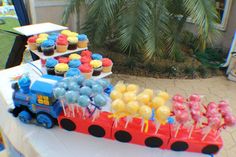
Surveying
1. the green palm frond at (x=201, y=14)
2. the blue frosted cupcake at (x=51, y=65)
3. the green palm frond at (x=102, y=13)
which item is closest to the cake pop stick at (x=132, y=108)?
the blue frosted cupcake at (x=51, y=65)

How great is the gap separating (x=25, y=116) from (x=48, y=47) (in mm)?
405

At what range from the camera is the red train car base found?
77cm

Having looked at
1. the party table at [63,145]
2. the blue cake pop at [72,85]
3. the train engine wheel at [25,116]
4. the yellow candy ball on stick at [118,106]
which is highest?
the blue cake pop at [72,85]

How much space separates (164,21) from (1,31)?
1.80 m

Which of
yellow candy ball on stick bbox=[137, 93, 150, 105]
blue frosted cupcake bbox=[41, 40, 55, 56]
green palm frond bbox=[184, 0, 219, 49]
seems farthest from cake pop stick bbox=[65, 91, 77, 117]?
green palm frond bbox=[184, 0, 219, 49]

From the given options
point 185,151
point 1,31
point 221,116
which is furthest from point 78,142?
point 1,31

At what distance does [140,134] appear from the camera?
2.60 feet

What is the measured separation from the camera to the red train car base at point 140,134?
767mm

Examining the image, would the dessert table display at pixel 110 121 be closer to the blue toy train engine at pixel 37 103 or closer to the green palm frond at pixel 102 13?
the blue toy train engine at pixel 37 103

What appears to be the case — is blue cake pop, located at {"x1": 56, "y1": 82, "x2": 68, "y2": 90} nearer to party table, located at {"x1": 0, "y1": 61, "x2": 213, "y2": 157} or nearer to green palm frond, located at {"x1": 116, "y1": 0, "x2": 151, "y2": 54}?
party table, located at {"x1": 0, "y1": 61, "x2": 213, "y2": 157}

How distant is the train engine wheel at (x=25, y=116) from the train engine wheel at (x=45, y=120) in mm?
45

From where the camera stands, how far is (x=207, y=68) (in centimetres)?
311

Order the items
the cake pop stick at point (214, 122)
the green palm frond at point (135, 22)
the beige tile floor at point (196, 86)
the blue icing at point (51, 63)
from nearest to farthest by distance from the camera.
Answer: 1. the cake pop stick at point (214, 122)
2. the blue icing at point (51, 63)
3. the green palm frond at point (135, 22)
4. the beige tile floor at point (196, 86)

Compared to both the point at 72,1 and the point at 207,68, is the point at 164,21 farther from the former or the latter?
the point at 207,68
